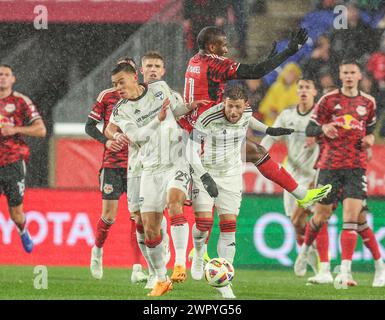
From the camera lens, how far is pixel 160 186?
10.7 metres

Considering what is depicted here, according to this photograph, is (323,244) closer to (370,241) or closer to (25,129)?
(370,241)

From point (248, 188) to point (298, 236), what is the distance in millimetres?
1581

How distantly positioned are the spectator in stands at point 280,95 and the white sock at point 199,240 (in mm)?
5133

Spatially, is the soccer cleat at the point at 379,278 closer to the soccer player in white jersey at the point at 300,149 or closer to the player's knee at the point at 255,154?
the soccer player in white jersey at the point at 300,149

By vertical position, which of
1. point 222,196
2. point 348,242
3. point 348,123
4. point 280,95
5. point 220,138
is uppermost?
point 280,95

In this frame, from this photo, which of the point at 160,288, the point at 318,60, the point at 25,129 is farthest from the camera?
the point at 318,60

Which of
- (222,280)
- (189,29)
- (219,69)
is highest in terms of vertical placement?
(189,29)

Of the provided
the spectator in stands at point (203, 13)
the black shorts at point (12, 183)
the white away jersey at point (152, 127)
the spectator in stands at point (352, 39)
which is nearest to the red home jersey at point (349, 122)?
the white away jersey at point (152, 127)

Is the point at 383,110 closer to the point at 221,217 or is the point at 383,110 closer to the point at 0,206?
the point at 0,206

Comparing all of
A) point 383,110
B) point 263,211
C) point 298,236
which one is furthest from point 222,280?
point 383,110

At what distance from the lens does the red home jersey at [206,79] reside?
36.1ft

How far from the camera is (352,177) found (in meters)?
12.5

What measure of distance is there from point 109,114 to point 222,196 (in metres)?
2.37

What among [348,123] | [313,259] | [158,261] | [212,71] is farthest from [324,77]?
[158,261]
